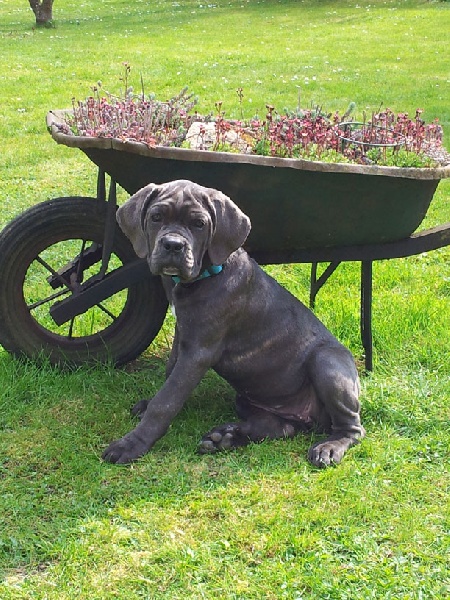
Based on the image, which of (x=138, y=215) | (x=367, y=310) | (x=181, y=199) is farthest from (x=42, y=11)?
(x=181, y=199)

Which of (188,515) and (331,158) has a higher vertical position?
(331,158)

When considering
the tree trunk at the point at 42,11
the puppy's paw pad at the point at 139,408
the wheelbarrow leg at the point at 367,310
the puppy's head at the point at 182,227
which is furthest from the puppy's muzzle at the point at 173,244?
the tree trunk at the point at 42,11

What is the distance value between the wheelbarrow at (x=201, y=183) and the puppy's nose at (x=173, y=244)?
55 cm

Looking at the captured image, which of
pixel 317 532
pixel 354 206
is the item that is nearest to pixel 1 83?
pixel 354 206

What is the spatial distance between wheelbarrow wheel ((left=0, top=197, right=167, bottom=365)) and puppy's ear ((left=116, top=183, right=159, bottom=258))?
70 cm

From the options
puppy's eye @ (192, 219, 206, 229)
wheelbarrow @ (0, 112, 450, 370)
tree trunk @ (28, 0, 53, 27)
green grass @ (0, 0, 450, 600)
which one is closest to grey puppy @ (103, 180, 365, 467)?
puppy's eye @ (192, 219, 206, 229)

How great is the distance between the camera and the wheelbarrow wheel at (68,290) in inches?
172

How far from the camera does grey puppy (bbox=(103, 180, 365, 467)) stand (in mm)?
3555

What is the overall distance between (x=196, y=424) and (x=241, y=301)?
0.71m

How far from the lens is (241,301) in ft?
12.8

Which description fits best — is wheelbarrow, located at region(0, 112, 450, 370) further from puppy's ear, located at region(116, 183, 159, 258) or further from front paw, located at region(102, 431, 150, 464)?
front paw, located at region(102, 431, 150, 464)

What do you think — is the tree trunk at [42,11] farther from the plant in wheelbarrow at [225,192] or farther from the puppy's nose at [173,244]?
the puppy's nose at [173,244]

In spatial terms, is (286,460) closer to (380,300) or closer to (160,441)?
(160,441)

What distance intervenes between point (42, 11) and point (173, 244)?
20.2 m
